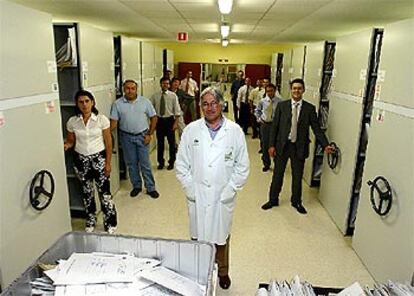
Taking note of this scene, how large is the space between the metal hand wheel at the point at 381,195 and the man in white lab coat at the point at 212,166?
105cm

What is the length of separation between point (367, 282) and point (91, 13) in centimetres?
354

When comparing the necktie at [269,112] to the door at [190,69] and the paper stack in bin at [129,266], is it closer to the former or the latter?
the paper stack in bin at [129,266]

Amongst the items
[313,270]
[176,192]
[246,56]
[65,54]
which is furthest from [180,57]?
[313,270]

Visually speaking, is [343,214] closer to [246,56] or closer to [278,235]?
[278,235]

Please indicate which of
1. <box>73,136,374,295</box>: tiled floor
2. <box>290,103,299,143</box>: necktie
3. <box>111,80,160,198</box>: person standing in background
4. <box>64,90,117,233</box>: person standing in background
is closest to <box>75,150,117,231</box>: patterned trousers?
<box>64,90,117,233</box>: person standing in background

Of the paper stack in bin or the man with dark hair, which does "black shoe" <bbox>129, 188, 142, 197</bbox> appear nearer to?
the man with dark hair

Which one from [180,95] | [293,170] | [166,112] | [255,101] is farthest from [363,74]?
[255,101]

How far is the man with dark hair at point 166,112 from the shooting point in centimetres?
560

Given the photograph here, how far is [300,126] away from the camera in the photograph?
3.97m

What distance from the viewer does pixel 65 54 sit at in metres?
3.51

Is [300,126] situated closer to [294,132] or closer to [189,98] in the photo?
[294,132]

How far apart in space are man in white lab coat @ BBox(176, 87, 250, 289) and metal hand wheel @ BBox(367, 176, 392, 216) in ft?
3.44

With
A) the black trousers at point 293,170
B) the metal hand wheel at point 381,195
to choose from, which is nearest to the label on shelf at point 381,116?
A: the metal hand wheel at point 381,195

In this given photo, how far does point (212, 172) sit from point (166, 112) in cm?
334
